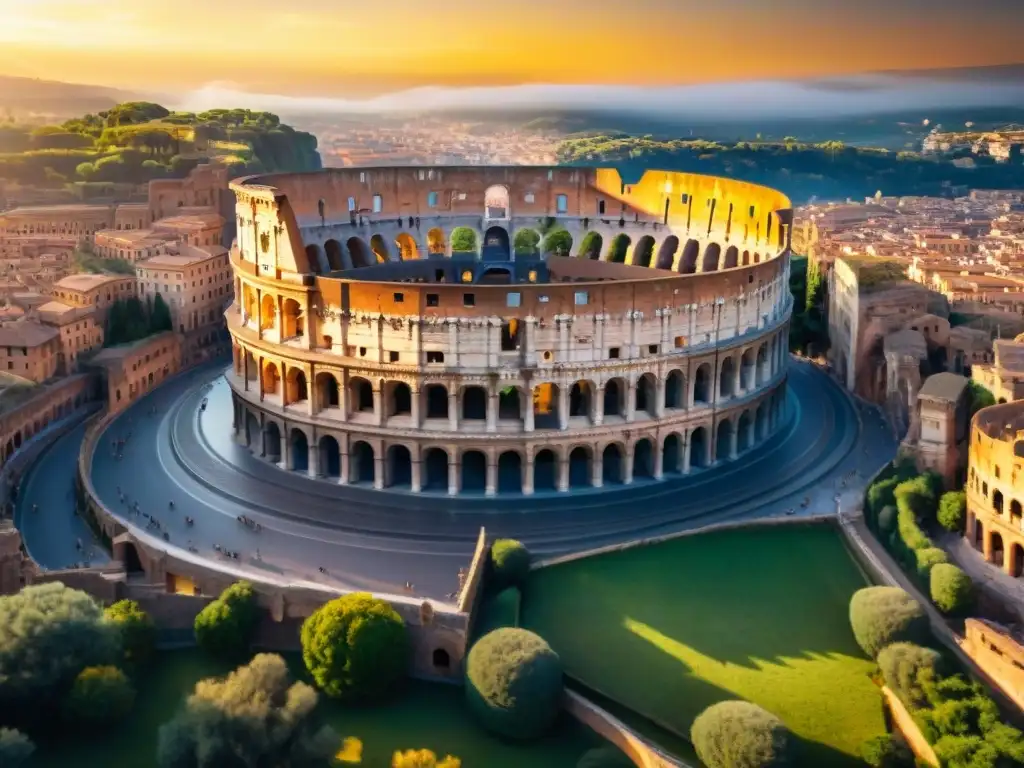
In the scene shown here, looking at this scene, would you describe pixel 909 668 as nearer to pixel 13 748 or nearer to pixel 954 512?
pixel 954 512

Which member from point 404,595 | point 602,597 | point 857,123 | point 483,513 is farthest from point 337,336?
point 857,123

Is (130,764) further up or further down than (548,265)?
further down

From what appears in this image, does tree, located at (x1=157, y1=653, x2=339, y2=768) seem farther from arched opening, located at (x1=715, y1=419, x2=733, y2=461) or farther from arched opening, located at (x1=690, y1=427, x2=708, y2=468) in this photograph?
arched opening, located at (x1=715, y1=419, x2=733, y2=461)

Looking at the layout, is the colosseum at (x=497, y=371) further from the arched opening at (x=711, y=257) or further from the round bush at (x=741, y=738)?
the round bush at (x=741, y=738)

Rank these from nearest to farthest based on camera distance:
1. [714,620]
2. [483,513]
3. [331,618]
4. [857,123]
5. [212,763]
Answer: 1. [212,763]
2. [331,618]
3. [714,620]
4. [483,513]
5. [857,123]

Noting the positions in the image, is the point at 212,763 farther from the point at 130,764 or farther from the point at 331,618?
the point at 331,618

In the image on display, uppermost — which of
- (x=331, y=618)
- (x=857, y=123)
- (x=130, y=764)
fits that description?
(x=857, y=123)

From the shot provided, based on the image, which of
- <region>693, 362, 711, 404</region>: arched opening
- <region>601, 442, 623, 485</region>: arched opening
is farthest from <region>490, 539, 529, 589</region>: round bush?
<region>693, 362, 711, 404</region>: arched opening
